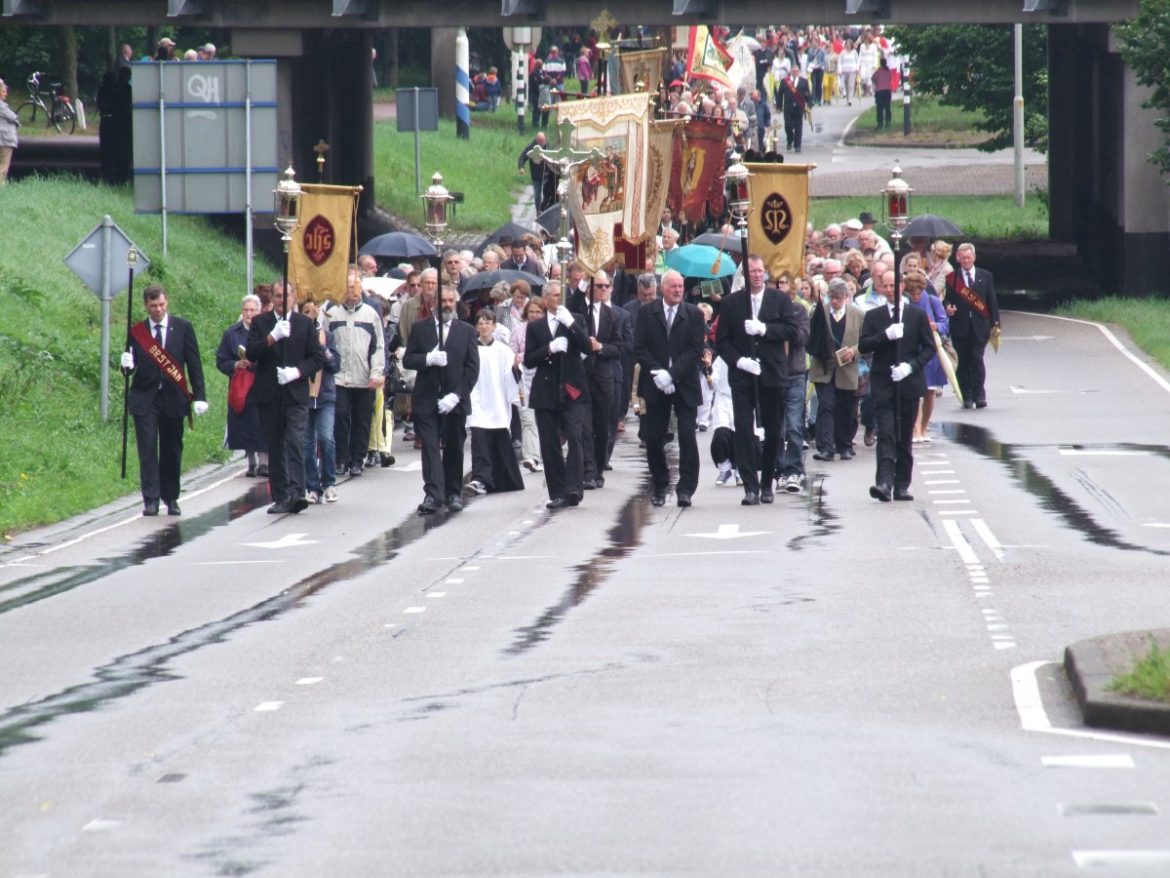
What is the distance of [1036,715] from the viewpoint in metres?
9.79

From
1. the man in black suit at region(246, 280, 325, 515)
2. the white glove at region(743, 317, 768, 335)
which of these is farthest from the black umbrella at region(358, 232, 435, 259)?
the white glove at region(743, 317, 768, 335)

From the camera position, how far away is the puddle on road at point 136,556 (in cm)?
1504

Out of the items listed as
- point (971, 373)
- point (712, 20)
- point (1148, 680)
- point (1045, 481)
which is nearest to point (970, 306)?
point (971, 373)

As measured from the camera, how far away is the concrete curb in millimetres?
9320

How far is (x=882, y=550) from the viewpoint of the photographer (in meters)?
15.9

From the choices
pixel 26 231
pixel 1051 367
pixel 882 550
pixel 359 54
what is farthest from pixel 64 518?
pixel 359 54

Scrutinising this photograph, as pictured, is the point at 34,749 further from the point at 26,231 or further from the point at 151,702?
the point at 26,231

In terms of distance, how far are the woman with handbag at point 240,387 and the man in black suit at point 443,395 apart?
57.8 inches

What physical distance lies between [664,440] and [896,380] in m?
2.07

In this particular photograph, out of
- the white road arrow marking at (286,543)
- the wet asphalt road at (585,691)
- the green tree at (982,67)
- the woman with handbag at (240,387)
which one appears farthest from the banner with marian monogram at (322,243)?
the green tree at (982,67)

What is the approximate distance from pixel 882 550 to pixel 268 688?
20.0 feet

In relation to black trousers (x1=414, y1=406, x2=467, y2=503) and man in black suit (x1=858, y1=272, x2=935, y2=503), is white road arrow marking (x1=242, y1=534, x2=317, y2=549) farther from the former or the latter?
man in black suit (x1=858, y1=272, x2=935, y2=503)

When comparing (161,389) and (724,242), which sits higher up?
(724,242)

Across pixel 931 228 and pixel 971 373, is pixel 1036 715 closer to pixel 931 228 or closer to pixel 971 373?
pixel 971 373
